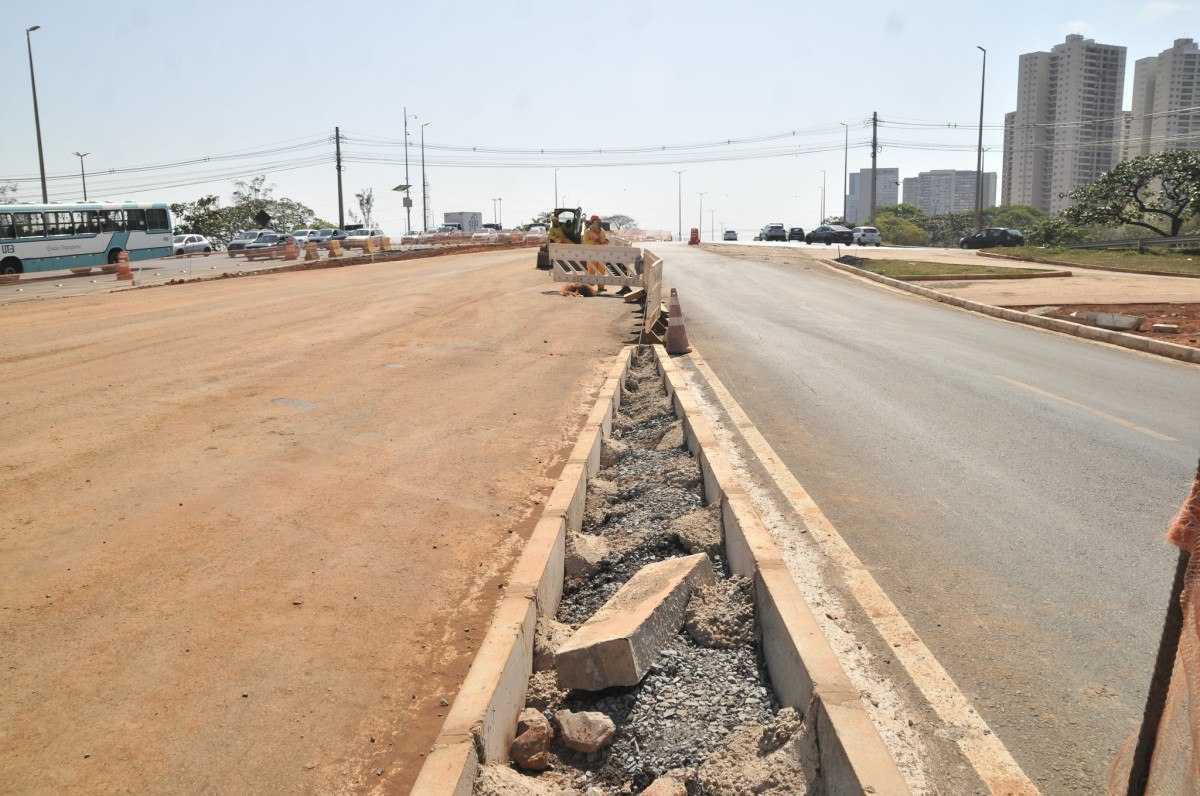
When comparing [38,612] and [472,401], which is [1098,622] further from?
[472,401]

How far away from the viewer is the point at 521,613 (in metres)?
4.30

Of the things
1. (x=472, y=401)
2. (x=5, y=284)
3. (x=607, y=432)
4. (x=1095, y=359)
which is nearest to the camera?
(x=607, y=432)

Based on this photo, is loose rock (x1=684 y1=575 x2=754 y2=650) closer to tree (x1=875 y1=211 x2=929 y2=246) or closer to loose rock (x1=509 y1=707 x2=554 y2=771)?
loose rock (x1=509 y1=707 x2=554 y2=771)

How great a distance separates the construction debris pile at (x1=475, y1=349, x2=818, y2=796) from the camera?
3.42 meters

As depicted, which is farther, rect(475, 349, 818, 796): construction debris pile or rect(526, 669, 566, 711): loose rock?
rect(526, 669, 566, 711): loose rock

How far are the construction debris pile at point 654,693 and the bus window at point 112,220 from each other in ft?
133

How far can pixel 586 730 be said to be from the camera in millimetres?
3783

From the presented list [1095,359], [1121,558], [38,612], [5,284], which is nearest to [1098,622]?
[1121,558]

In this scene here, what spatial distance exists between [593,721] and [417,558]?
198 centimetres

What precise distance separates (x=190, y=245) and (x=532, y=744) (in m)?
59.8

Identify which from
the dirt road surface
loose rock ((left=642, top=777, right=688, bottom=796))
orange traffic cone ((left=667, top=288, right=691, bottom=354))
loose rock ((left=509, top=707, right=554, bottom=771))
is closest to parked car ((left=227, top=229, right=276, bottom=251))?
the dirt road surface

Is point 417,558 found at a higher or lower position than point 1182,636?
lower

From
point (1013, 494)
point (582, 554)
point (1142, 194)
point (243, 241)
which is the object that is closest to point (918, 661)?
point (582, 554)

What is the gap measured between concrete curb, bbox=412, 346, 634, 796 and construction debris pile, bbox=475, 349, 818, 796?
0.09m
